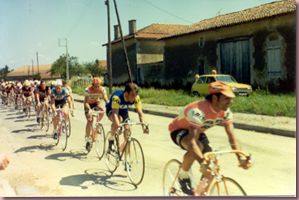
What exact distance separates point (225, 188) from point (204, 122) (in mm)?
611

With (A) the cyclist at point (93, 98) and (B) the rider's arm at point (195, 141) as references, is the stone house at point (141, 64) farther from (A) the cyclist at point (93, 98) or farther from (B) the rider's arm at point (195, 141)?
(B) the rider's arm at point (195, 141)

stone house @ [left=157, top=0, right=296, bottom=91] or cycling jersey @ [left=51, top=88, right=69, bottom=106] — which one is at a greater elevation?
stone house @ [left=157, top=0, right=296, bottom=91]

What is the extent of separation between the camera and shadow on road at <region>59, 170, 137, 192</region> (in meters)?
5.54

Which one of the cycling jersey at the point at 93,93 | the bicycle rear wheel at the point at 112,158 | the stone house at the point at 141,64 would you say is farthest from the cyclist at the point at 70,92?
the bicycle rear wheel at the point at 112,158

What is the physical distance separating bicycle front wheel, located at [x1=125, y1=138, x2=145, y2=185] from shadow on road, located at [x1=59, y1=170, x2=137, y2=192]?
0.13 m

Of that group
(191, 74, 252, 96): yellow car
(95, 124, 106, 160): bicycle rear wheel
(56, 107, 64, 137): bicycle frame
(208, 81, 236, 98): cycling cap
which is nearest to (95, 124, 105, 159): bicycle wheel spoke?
(95, 124, 106, 160): bicycle rear wheel

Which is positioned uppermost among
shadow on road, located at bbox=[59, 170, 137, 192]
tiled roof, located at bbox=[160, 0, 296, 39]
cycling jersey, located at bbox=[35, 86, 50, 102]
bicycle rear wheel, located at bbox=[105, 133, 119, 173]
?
tiled roof, located at bbox=[160, 0, 296, 39]

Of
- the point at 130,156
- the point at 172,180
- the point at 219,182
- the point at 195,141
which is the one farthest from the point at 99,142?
the point at 219,182

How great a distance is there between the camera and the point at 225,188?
3.78 meters

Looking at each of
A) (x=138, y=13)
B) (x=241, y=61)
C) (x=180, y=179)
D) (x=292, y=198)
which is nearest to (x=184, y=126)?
(x=180, y=179)

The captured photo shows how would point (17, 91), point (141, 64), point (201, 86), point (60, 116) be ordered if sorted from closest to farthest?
point (201, 86), point (60, 116), point (141, 64), point (17, 91)

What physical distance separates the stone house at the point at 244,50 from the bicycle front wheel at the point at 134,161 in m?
1.63

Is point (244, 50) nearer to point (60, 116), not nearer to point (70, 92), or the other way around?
point (70, 92)

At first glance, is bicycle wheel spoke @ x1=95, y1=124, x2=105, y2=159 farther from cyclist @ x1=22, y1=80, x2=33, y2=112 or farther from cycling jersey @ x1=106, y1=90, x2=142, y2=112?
cyclist @ x1=22, y1=80, x2=33, y2=112
